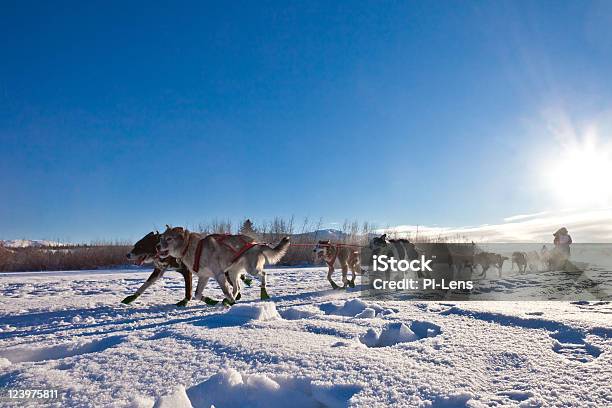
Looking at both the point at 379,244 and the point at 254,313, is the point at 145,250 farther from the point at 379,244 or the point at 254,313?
the point at 379,244

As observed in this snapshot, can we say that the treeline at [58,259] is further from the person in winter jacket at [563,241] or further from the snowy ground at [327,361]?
the person in winter jacket at [563,241]

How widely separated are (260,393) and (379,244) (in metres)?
8.68

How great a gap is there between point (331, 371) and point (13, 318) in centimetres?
474

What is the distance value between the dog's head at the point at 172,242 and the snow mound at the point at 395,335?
12.8ft

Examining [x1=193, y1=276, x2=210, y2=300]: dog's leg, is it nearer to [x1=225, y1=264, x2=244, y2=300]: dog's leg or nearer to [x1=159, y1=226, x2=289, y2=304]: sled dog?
[x1=159, y1=226, x2=289, y2=304]: sled dog

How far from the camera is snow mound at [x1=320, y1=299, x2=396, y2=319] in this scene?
4.21m

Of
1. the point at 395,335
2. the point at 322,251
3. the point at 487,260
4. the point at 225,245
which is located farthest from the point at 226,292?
the point at 487,260

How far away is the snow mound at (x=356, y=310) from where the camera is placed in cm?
421

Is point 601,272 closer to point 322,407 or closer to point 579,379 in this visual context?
point 579,379

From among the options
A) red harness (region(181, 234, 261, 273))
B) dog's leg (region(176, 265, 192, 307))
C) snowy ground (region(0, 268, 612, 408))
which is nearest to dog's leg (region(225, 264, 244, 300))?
red harness (region(181, 234, 261, 273))

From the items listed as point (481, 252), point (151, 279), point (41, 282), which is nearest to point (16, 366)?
point (151, 279)

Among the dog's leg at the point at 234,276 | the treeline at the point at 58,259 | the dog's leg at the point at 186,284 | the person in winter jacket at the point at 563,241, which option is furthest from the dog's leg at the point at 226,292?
the treeline at the point at 58,259

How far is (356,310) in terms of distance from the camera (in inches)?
179

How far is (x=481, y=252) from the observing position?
12406 mm
